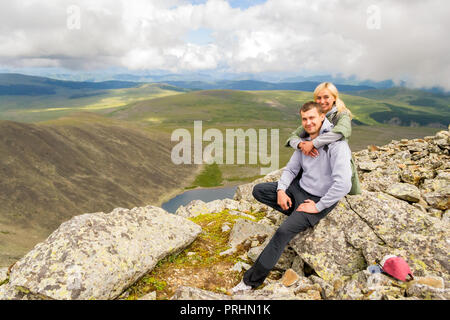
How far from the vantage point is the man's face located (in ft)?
31.6

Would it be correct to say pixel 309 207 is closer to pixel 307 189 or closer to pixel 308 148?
pixel 307 189

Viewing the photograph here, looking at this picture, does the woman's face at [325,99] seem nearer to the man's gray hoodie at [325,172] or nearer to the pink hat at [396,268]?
the man's gray hoodie at [325,172]

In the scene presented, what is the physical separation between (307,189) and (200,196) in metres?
119

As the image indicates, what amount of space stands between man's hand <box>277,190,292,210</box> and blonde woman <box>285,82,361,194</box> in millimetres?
1737

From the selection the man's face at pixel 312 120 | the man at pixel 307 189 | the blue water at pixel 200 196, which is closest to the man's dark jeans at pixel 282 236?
the man at pixel 307 189

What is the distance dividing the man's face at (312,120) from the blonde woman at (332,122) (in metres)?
0.52

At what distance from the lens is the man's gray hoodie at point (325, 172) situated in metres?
8.86

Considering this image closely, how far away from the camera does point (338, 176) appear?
350 inches

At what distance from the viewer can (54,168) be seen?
113312 millimetres

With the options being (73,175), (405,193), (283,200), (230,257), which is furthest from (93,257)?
(73,175)

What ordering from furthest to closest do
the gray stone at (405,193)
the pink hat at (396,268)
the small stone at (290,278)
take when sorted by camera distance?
1. the gray stone at (405,193)
2. the small stone at (290,278)
3. the pink hat at (396,268)

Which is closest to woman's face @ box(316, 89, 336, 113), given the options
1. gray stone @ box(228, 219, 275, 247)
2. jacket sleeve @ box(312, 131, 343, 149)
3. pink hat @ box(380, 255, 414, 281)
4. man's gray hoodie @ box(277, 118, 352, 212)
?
man's gray hoodie @ box(277, 118, 352, 212)
